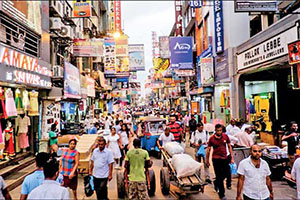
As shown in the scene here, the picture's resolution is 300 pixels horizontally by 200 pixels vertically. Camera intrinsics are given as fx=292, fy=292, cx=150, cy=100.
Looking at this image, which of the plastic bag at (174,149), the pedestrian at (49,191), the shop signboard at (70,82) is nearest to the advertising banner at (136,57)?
the shop signboard at (70,82)

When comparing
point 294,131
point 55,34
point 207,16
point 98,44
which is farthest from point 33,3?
point 207,16

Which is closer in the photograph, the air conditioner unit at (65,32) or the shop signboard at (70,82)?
the shop signboard at (70,82)

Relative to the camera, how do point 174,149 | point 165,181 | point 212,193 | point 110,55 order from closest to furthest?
point 165,181 < point 212,193 < point 174,149 < point 110,55

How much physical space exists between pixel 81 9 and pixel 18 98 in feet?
32.8

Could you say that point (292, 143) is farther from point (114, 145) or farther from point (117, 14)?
point (117, 14)

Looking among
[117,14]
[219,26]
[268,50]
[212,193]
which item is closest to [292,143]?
[212,193]

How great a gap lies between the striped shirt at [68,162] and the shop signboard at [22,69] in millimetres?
3823

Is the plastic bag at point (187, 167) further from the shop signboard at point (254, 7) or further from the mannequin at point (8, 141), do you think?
the shop signboard at point (254, 7)

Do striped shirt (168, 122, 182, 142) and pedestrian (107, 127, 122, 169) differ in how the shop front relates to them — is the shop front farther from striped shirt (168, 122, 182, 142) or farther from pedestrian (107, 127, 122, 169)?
striped shirt (168, 122, 182, 142)

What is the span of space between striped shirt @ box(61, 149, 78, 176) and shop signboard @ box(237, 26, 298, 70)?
30.7ft

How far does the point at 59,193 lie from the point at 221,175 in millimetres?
4793

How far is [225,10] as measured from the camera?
18922 mm

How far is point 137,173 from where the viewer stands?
20.9 ft

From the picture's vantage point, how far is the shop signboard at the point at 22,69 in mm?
9203
